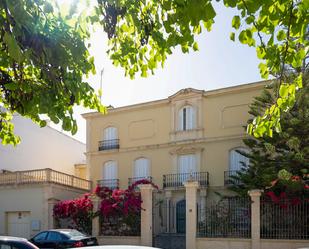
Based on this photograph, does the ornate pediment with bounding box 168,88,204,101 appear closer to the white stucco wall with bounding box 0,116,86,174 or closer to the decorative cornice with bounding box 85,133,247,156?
the decorative cornice with bounding box 85,133,247,156

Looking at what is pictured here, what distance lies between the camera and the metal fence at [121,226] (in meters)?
24.6

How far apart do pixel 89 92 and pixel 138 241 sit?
18.1 m

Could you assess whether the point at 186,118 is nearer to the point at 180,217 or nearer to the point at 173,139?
the point at 173,139

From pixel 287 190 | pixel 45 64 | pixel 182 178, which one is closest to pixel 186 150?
pixel 182 178

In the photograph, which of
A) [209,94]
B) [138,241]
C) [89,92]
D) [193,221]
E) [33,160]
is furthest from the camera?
[33,160]

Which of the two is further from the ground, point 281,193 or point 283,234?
point 281,193

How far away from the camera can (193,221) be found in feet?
74.4

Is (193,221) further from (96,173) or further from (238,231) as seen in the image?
(96,173)

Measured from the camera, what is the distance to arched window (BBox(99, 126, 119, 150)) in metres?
34.7

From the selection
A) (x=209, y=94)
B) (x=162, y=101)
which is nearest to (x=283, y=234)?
(x=209, y=94)

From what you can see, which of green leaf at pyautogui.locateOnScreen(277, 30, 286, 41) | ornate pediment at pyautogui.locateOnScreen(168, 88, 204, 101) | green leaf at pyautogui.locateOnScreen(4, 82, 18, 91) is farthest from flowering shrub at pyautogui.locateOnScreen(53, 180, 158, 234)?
green leaf at pyautogui.locateOnScreen(277, 30, 286, 41)

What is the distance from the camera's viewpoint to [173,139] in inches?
1275

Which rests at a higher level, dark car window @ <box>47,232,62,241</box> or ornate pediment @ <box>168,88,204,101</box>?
ornate pediment @ <box>168,88,204,101</box>

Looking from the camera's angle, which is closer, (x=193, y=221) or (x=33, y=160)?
(x=193, y=221)
